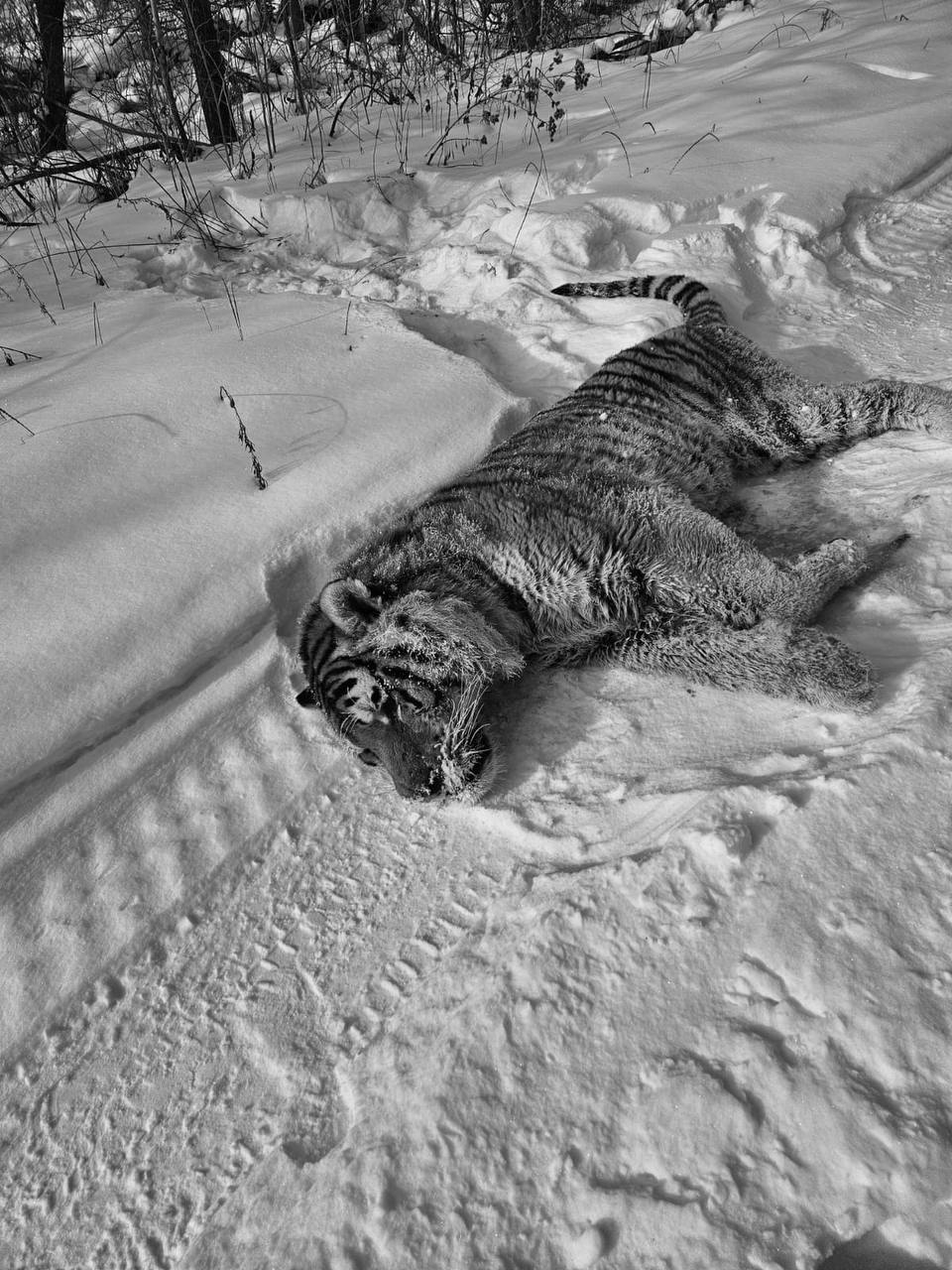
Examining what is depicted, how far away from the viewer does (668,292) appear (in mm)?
4332

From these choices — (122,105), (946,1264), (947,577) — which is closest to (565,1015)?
(946,1264)

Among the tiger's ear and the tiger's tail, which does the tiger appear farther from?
the tiger's tail

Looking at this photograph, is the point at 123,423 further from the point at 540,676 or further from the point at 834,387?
the point at 834,387

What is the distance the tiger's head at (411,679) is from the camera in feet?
7.59

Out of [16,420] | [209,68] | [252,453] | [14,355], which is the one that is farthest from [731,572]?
[209,68]

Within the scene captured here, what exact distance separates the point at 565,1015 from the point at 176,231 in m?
6.08

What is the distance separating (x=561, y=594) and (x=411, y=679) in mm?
681

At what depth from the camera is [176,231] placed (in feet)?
18.1

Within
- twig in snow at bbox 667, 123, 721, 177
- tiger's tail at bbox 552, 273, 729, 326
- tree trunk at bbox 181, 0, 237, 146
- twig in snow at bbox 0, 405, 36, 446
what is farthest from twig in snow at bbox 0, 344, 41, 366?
twig in snow at bbox 667, 123, 721, 177

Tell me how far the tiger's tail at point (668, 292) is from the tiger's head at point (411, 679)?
2.46 metres

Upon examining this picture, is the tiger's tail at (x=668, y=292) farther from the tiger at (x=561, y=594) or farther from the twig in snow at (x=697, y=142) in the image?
the twig in snow at (x=697, y=142)

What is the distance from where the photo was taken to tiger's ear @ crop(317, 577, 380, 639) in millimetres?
2527

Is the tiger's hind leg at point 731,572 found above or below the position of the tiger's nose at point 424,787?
above

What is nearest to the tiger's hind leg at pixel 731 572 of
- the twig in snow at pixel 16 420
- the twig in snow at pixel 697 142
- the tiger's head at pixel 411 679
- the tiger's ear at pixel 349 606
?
the tiger's head at pixel 411 679
